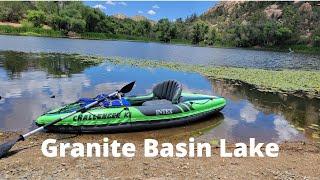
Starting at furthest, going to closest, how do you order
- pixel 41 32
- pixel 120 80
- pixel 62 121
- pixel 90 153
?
pixel 41 32
pixel 120 80
pixel 62 121
pixel 90 153

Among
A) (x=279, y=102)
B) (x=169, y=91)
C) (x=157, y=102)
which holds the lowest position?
(x=279, y=102)

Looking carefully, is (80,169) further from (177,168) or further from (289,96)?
(289,96)

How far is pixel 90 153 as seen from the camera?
32.0 feet

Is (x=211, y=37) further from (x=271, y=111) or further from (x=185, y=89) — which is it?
(x=271, y=111)

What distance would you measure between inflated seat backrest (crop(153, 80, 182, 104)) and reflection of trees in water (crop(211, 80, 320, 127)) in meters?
4.99

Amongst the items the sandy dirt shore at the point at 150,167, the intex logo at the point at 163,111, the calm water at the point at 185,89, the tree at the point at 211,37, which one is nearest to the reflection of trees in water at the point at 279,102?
the calm water at the point at 185,89

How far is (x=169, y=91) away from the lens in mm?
15289

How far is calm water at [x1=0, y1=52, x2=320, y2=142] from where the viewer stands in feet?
45.2

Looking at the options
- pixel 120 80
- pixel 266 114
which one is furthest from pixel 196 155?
pixel 120 80

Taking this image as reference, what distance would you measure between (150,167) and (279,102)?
1278cm

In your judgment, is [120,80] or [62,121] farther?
[120,80]

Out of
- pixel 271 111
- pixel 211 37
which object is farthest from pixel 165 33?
pixel 271 111

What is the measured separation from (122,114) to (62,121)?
192 centimetres

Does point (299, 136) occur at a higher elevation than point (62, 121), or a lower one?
lower
